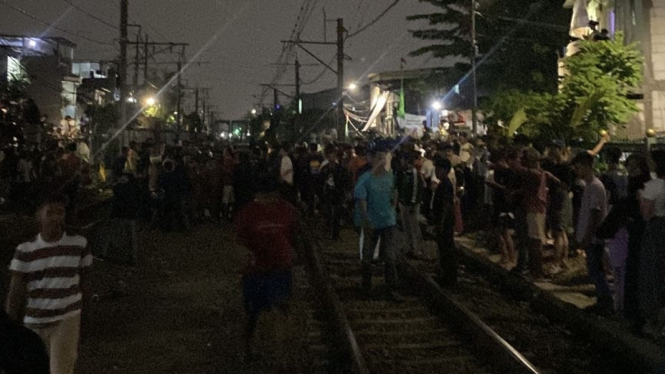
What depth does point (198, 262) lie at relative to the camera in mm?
13133

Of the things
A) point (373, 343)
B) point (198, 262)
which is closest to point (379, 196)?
point (373, 343)

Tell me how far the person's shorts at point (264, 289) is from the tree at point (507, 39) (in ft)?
81.7

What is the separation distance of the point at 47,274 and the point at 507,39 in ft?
99.1

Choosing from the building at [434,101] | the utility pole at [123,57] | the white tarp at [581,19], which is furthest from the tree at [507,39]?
the utility pole at [123,57]

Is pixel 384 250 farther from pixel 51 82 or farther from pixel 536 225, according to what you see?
pixel 51 82

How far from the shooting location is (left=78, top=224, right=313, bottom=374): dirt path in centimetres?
734

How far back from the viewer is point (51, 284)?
4.84 metres

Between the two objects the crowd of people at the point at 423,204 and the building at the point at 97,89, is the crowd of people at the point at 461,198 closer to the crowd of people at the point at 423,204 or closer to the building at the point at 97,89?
the crowd of people at the point at 423,204

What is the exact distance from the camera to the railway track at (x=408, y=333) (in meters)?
7.22

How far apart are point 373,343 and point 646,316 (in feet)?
9.79

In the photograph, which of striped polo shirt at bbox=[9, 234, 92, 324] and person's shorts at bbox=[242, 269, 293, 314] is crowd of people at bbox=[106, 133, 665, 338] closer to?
person's shorts at bbox=[242, 269, 293, 314]

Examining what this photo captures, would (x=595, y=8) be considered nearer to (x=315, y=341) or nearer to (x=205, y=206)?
(x=205, y=206)

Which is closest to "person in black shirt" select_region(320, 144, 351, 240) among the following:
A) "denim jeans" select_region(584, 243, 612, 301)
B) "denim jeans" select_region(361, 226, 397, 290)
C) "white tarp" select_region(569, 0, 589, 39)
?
"denim jeans" select_region(361, 226, 397, 290)

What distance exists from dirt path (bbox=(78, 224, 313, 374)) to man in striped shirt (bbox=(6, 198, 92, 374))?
2246 millimetres
